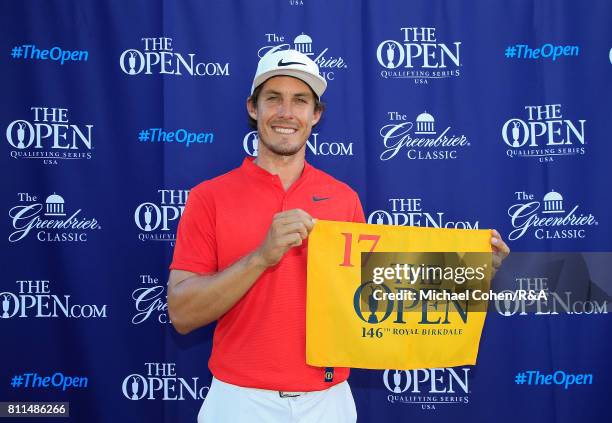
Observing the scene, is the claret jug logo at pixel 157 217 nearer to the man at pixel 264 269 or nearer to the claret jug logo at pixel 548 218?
the man at pixel 264 269

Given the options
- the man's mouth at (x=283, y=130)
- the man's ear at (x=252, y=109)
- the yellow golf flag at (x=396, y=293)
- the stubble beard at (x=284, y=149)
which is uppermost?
the man's ear at (x=252, y=109)

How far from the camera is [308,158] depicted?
2811 millimetres

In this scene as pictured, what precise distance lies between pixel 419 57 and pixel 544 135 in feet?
2.74

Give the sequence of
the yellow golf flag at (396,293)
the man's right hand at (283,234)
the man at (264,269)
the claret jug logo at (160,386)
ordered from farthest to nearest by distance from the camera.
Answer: the claret jug logo at (160,386)
the yellow golf flag at (396,293)
the man at (264,269)
the man's right hand at (283,234)

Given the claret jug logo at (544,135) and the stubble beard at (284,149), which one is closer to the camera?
the stubble beard at (284,149)

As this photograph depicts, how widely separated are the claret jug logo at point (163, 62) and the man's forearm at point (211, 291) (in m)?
1.53

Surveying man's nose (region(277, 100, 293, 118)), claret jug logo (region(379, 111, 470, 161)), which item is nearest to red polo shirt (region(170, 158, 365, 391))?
man's nose (region(277, 100, 293, 118))

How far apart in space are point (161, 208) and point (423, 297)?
1.60 meters

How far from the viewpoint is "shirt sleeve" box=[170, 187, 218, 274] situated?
64.6 inches

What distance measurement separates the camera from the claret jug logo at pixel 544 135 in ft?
9.11

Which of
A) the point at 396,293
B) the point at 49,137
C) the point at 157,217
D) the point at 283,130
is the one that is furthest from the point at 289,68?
the point at 49,137

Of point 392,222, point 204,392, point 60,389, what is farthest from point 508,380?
point 60,389

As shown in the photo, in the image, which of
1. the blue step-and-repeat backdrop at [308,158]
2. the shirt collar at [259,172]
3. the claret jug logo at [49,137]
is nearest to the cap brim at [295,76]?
the shirt collar at [259,172]

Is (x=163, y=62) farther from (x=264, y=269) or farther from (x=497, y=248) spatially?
(x=497, y=248)
